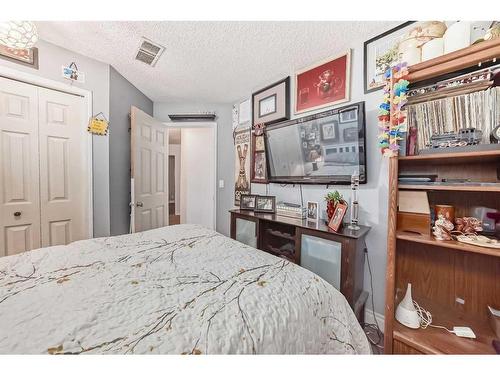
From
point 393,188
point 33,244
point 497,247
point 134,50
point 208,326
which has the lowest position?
point 33,244

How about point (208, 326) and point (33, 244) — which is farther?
point (33, 244)

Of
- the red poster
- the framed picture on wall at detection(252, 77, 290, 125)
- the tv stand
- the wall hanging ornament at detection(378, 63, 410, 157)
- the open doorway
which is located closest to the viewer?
the wall hanging ornament at detection(378, 63, 410, 157)

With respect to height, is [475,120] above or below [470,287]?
above

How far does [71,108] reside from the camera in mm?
2025

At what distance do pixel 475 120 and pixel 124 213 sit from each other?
3.12m

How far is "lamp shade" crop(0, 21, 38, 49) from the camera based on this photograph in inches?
51.3

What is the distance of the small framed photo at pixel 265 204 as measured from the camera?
7.10ft

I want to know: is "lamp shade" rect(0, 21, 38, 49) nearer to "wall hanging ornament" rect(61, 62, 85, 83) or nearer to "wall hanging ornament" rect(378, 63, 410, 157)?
"wall hanging ornament" rect(61, 62, 85, 83)

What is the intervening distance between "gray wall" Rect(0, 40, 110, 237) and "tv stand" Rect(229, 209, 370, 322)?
161 centimetres

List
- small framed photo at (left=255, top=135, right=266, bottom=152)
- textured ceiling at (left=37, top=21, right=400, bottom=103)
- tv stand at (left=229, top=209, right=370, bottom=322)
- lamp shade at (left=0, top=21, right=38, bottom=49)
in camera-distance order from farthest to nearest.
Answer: small framed photo at (left=255, top=135, right=266, bottom=152) → textured ceiling at (left=37, top=21, right=400, bottom=103) → tv stand at (left=229, top=209, right=370, bottom=322) → lamp shade at (left=0, top=21, right=38, bottom=49)

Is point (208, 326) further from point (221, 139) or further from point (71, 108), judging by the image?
point (221, 139)

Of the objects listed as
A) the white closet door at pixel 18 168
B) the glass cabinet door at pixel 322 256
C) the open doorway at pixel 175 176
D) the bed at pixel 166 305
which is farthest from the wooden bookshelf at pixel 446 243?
the open doorway at pixel 175 176

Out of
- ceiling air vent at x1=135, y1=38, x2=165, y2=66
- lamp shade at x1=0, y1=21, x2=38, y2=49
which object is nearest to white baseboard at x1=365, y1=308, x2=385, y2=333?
ceiling air vent at x1=135, y1=38, x2=165, y2=66
